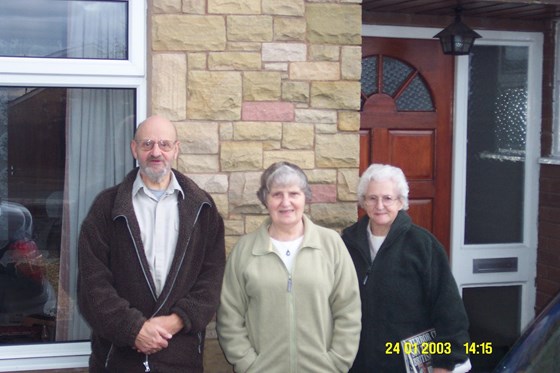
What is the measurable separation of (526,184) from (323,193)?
196 cm

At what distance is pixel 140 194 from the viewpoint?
3713 mm

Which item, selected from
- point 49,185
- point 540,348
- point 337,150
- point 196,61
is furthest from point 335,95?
point 540,348

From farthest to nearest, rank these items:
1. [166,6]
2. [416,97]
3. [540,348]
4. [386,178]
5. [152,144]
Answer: [416,97] < [166,6] < [386,178] < [152,144] < [540,348]

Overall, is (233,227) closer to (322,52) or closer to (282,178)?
(282,178)

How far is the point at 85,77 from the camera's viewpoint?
4344 mm

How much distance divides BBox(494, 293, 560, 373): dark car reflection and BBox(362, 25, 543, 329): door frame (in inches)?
119

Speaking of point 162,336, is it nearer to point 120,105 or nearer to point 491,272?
point 120,105

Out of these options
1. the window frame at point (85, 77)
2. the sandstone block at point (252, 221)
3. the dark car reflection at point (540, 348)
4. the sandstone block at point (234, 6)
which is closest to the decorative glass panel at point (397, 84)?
the sandstone block at point (234, 6)

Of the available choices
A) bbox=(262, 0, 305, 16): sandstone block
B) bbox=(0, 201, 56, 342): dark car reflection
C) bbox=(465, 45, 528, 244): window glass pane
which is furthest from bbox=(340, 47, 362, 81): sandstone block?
bbox=(0, 201, 56, 342): dark car reflection

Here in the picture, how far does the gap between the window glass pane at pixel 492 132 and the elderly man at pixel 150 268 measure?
2.61 m

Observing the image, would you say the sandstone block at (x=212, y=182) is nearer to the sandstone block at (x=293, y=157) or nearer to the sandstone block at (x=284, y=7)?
the sandstone block at (x=293, y=157)

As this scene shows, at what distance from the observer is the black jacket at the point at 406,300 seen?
3783mm

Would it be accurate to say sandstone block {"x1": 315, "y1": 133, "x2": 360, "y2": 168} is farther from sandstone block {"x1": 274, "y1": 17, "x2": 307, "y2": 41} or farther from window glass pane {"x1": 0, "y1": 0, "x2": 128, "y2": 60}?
window glass pane {"x1": 0, "y1": 0, "x2": 128, "y2": 60}

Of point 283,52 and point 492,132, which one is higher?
point 283,52
